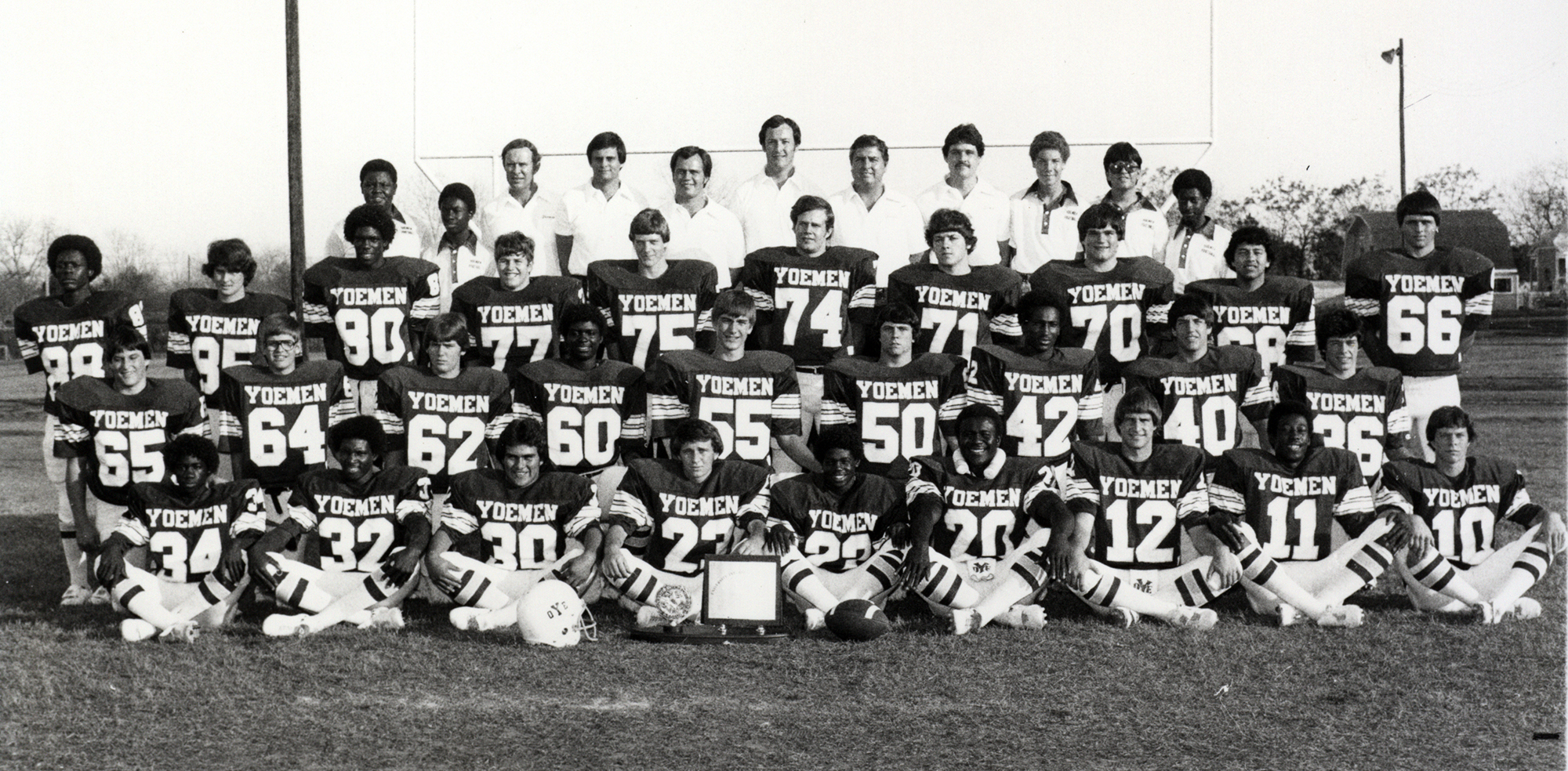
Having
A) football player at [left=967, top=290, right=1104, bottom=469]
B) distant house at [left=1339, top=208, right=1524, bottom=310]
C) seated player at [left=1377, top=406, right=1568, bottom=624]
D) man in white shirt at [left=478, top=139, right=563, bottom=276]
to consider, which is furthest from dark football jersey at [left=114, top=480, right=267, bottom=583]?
distant house at [left=1339, top=208, right=1524, bottom=310]

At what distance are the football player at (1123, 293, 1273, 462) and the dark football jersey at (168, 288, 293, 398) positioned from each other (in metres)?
4.49

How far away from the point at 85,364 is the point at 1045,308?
16.2 ft

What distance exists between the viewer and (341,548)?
271 inches

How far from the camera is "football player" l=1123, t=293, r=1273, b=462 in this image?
730cm

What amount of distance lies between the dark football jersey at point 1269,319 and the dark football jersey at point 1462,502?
825 mm

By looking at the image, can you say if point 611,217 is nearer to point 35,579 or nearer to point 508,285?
point 508,285

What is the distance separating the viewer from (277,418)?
23.8 ft

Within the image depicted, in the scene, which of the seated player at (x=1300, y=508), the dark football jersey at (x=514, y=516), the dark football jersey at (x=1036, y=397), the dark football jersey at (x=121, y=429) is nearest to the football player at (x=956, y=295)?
the dark football jersey at (x=1036, y=397)

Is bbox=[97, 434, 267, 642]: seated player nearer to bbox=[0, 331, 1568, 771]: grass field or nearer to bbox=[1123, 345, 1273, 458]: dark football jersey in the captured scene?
bbox=[0, 331, 1568, 771]: grass field

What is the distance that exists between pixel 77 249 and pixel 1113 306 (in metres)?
5.35

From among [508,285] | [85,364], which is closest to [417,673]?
[508,285]

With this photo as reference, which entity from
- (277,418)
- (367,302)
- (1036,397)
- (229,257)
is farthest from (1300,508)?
(229,257)

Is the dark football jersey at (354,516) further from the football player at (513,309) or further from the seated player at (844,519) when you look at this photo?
the seated player at (844,519)

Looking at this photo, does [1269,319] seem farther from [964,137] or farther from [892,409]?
[892,409]
